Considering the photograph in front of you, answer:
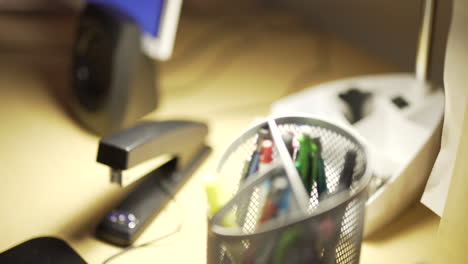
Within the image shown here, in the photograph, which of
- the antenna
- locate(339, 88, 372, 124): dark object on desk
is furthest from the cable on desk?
the antenna

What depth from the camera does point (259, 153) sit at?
0.62m

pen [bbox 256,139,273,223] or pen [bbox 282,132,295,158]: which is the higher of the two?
pen [bbox 282,132,295,158]

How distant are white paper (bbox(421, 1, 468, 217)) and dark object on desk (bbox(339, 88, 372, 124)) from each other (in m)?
0.24

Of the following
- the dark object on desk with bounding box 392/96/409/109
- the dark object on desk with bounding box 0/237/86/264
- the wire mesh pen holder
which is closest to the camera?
the wire mesh pen holder

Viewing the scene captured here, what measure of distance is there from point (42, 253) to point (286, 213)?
34 centimetres

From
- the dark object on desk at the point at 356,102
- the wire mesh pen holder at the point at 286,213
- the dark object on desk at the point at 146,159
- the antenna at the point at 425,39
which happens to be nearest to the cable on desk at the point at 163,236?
the dark object on desk at the point at 146,159

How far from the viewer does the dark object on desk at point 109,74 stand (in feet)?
2.98

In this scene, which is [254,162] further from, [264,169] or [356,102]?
[356,102]

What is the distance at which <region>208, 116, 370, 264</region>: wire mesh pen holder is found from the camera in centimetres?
53

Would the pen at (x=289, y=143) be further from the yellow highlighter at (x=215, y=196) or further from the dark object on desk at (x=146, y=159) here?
the dark object on desk at (x=146, y=159)

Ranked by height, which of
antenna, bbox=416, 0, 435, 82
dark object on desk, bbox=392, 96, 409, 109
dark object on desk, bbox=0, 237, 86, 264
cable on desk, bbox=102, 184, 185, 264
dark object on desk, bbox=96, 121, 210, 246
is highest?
antenna, bbox=416, 0, 435, 82

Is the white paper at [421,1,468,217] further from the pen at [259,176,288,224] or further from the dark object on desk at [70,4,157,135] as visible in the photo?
the dark object on desk at [70,4,157,135]

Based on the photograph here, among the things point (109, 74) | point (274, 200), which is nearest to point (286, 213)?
point (274, 200)

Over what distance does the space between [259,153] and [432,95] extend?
1.17 feet
